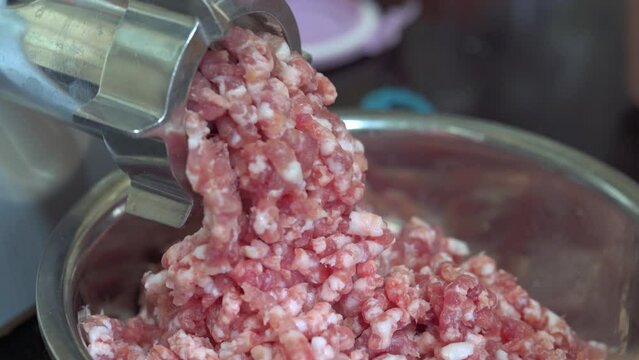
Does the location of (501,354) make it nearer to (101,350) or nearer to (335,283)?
(335,283)

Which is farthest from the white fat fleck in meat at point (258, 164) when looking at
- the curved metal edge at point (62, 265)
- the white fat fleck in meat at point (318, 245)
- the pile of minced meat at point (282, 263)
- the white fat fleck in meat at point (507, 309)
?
the white fat fleck in meat at point (507, 309)

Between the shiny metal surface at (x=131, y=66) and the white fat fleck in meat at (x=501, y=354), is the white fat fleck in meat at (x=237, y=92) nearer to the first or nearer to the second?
the shiny metal surface at (x=131, y=66)

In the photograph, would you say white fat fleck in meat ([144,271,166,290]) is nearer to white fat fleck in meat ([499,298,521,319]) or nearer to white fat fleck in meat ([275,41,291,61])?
white fat fleck in meat ([275,41,291,61])

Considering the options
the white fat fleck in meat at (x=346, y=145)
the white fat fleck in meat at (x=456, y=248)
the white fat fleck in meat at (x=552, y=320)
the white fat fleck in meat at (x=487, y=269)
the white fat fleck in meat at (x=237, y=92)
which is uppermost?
the white fat fleck in meat at (x=237, y=92)

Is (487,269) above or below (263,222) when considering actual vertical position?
below

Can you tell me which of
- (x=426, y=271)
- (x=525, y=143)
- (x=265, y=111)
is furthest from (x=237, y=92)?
(x=525, y=143)

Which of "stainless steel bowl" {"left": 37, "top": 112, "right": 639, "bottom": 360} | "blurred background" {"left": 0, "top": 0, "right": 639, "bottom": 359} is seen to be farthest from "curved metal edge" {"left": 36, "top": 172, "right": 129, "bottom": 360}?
"blurred background" {"left": 0, "top": 0, "right": 639, "bottom": 359}

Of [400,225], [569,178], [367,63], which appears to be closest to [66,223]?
[400,225]
